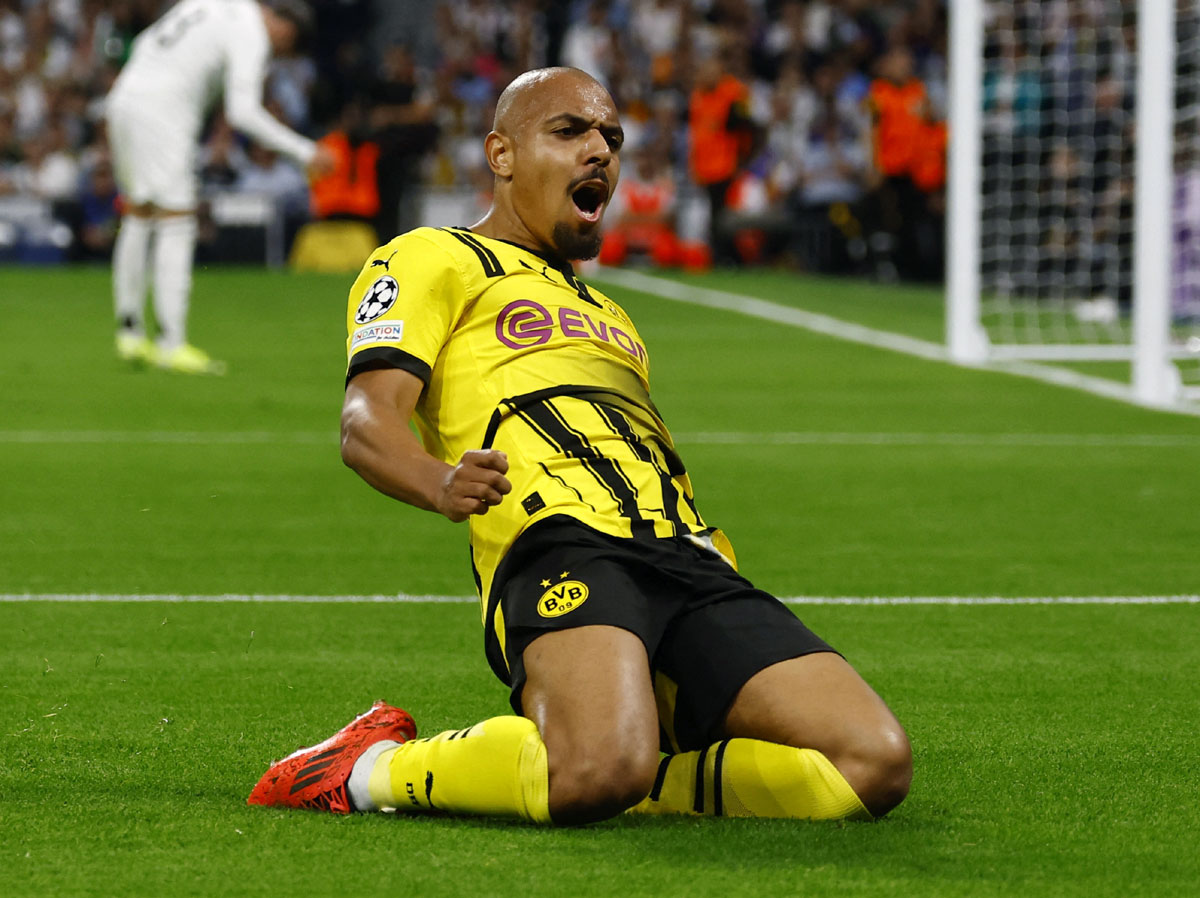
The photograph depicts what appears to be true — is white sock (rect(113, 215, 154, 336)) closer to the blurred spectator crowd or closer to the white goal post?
the white goal post

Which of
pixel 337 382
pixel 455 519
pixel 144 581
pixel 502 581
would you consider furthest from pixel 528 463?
pixel 337 382

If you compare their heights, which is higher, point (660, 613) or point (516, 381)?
point (516, 381)

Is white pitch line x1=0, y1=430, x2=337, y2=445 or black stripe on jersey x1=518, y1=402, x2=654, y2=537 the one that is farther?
white pitch line x1=0, y1=430, x2=337, y2=445

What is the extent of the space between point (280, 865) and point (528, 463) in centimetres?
89

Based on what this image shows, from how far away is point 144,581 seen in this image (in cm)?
585

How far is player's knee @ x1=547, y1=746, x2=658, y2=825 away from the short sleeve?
2.40 ft

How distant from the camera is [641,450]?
3738 millimetres

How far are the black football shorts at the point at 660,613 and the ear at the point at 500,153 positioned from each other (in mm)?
712

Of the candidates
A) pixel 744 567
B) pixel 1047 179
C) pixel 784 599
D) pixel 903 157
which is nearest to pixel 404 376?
pixel 784 599

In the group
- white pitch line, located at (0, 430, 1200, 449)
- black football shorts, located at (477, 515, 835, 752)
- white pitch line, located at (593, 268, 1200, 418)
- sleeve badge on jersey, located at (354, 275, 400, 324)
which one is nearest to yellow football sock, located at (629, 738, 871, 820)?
black football shorts, located at (477, 515, 835, 752)

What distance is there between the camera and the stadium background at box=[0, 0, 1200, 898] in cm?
313

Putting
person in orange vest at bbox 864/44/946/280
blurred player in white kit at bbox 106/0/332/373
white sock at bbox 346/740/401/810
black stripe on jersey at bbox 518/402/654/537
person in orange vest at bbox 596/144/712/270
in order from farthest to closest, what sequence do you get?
person in orange vest at bbox 596/144/712/270, person in orange vest at bbox 864/44/946/280, blurred player in white kit at bbox 106/0/332/373, black stripe on jersey at bbox 518/402/654/537, white sock at bbox 346/740/401/810

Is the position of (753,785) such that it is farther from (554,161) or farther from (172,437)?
(172,437)

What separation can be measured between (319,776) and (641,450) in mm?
828
